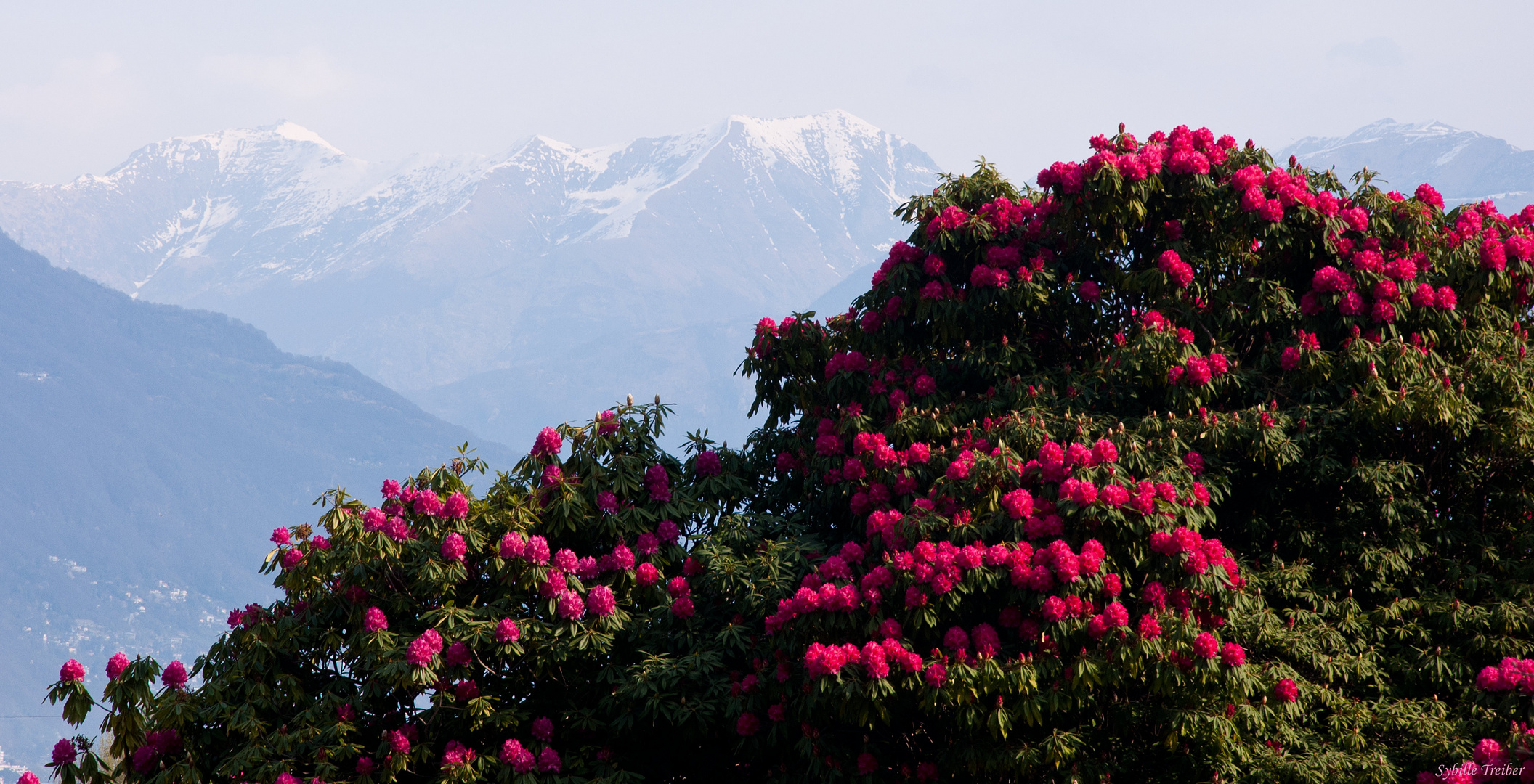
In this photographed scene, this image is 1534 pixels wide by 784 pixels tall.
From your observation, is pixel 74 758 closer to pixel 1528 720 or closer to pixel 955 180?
pixel 955 180

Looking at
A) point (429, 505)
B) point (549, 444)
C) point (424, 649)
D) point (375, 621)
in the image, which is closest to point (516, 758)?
point (424, 649)

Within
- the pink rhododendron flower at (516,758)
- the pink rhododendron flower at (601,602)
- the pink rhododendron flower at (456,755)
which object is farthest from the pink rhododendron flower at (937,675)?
the pink rhododendron flower at (456,755)

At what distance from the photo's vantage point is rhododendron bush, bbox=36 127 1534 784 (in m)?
7.73

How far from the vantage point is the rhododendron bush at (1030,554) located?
7.73m

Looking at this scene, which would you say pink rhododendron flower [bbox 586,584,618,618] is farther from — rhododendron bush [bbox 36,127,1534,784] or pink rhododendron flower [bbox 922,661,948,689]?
pink rhododendron flower [bbox 922,661,948,689]

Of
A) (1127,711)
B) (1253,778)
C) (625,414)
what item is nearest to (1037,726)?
(1127,711)

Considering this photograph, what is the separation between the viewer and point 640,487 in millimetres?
9859

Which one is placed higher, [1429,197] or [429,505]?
[1429,197]

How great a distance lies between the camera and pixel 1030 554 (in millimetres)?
7691

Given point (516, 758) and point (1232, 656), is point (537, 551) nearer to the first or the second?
point (516, 758)

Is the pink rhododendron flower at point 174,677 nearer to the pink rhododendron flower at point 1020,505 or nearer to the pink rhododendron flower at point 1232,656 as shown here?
the pink rhododendron flower at point 1020,505

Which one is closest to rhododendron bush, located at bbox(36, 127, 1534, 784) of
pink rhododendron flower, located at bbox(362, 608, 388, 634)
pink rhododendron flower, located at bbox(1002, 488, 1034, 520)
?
pink rhododendron flower, located at bbox(1002, 488, 1034, 520)

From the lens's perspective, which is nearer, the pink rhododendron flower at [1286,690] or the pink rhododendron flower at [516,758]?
the pink rhododendron flower at [1286,690]

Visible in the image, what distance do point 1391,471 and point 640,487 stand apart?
224 inches
